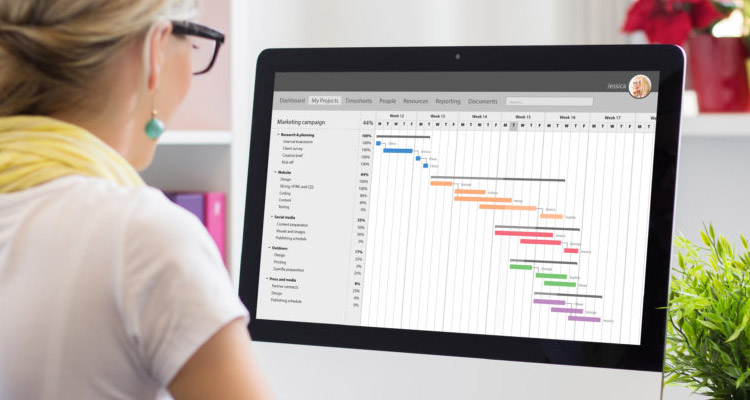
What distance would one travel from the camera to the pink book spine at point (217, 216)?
1.77m

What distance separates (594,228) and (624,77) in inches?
6.1

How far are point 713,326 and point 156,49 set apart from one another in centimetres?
55

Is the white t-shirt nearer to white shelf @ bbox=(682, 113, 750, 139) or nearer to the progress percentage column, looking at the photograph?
the progress percentage column

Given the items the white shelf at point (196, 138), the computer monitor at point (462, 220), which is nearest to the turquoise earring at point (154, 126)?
the computer monitor at point (462, 220)

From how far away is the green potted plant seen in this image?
2.49ft

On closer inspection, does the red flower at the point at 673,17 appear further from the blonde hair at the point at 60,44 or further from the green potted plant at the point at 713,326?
the blonde hair at the point at 60,44

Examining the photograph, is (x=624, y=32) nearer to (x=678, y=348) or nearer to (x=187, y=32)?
(x=678, y=348)

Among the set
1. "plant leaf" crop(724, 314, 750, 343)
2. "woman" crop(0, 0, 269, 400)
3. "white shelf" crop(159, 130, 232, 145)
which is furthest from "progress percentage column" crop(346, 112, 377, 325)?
"white shelf" crop(159, 130, 232, 145)

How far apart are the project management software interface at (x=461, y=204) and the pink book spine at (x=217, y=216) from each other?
2.84 feet

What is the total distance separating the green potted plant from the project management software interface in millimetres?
48

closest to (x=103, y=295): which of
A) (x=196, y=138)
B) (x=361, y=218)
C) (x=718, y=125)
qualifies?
(x=361, y=218)

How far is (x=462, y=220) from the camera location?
87 centimetres

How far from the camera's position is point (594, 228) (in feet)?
2.76

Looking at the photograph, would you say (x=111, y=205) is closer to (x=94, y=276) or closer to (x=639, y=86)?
(x=94, y=276)
